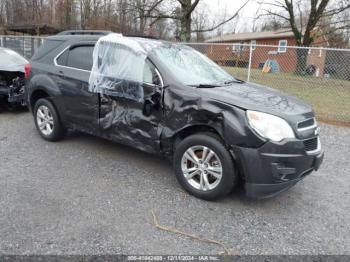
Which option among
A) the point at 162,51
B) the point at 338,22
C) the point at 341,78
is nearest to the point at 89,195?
the point at 162,51

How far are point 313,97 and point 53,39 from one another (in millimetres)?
9117

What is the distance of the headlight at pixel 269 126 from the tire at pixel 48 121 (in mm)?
3258

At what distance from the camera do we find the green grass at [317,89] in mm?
9070

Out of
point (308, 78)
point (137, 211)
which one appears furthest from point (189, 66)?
point (308, 78)

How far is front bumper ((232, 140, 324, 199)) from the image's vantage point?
10.1 ft

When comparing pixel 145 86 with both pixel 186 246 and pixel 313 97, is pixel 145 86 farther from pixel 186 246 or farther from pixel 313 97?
pixel 313 97

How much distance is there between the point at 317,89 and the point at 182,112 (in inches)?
439

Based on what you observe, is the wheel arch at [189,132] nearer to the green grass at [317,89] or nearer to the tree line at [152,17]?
the green grass at [317,89]

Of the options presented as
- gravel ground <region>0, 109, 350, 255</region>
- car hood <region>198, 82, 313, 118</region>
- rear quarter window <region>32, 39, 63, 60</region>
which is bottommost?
gravel ground <region>0, 109, 350, 255</region>

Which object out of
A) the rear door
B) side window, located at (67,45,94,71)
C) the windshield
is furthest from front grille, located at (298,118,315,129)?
side window, located at (67,45,94,71)

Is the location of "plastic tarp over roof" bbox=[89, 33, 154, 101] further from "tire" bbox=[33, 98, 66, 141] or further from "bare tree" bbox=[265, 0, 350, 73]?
"bare tree" bbox=[265, 0, 350, 73]

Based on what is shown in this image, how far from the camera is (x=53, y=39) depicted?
16.7 ft

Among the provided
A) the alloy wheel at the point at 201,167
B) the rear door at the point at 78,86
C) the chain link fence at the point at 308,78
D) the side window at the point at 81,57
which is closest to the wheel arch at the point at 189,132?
the alloy wheel at the point at 201,167

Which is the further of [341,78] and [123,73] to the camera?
[341,78]
